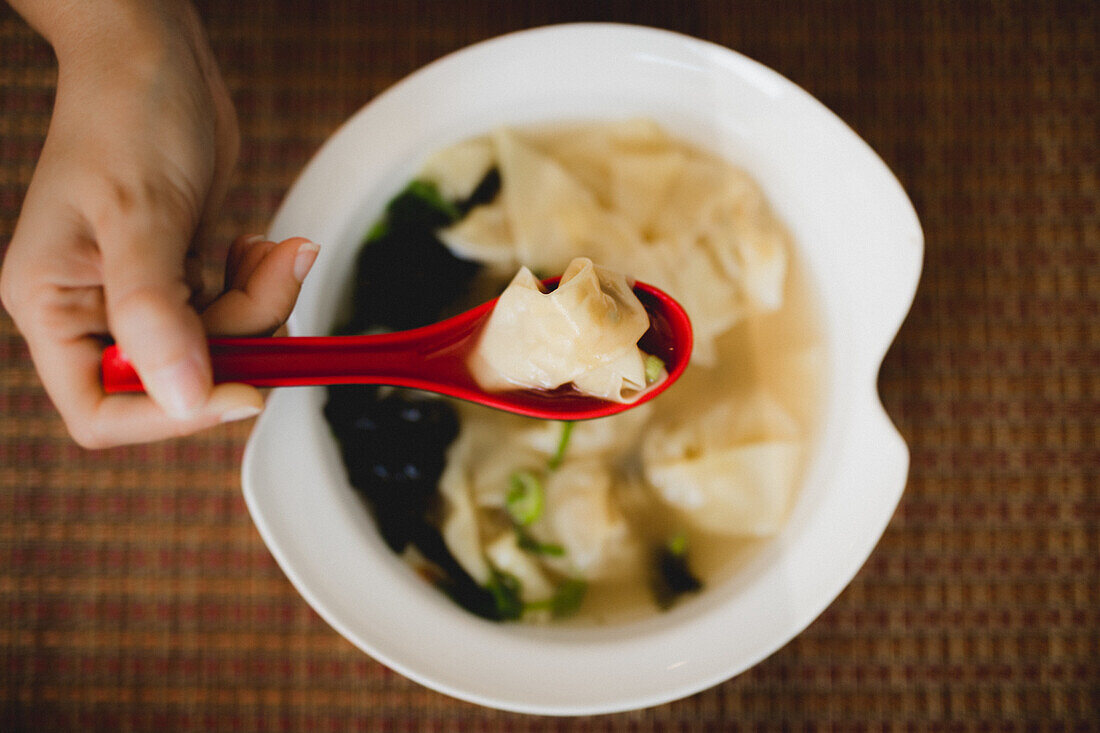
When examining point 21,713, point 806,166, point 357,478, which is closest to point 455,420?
point 357,478

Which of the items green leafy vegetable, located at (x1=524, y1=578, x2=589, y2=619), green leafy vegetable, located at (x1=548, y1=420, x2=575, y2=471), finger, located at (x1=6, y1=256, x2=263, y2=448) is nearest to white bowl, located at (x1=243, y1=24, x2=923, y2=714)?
green leafy vegetable, located at (x1=524, y1=578, x2=589, y2=619)

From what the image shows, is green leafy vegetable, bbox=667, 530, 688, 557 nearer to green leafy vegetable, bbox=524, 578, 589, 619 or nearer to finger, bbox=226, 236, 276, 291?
green leafy vegetable, bbox=524, 578, 589, 619

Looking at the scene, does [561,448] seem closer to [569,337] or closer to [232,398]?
[569,337]

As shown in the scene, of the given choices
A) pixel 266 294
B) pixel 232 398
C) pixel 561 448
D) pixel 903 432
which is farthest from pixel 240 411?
pixel 903 432

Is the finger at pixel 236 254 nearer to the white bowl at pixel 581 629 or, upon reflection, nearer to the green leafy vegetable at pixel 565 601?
the white bowl at pixel 581 629

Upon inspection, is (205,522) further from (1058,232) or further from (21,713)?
(1058,232)

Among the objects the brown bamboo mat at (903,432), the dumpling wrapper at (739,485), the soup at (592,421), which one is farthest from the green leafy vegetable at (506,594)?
the dumpling wrapper at (739,485)
